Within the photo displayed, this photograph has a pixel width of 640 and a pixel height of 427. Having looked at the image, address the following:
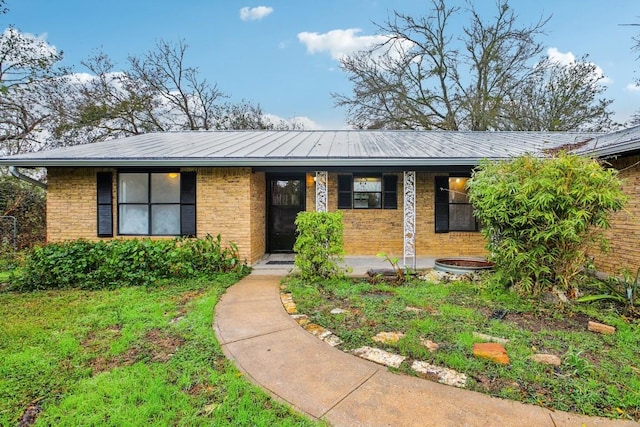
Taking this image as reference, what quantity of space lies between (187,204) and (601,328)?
7150 millimetres

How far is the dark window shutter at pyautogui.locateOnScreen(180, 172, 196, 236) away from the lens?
7074 millimetres

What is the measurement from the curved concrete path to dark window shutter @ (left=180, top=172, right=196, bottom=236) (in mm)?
4042

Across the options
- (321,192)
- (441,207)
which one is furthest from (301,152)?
(441,207)

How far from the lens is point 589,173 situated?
4.29 m

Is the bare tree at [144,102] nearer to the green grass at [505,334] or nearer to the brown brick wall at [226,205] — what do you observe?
the brown brick wall at [226,205]

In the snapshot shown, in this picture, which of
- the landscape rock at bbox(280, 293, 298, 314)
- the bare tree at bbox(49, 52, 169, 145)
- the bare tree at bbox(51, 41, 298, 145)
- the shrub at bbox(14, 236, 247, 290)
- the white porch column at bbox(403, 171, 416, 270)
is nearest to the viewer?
the landscape rock at bbox(280, 293, 298, 314)

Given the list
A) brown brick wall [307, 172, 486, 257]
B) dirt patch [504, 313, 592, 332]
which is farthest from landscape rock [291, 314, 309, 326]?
brown brick wall [307, 172, 486, 257]

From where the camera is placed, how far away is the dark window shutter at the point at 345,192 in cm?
860

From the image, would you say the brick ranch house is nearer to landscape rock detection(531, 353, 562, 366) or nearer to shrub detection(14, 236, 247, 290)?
shrub detection(14, 236, 247, 290)

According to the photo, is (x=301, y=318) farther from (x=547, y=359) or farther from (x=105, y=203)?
(x=105, y=203)

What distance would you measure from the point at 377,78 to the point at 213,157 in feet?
42.6

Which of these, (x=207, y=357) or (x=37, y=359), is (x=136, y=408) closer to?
(x=207, y=357)

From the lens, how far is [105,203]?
7184 millimetres

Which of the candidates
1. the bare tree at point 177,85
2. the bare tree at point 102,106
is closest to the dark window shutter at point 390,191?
the bare tree at point 177,85
